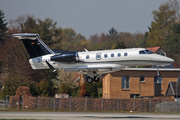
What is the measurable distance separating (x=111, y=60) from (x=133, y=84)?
24131 mm

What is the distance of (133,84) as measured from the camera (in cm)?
5697

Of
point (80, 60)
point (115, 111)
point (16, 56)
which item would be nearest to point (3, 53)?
point (16, 56)

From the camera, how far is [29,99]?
154 ft

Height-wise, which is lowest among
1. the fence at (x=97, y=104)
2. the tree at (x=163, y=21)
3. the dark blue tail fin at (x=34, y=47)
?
the fence at (x=97, y=104)

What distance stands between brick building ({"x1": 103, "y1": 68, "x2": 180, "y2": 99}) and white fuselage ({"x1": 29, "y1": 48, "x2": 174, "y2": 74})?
2176 cm

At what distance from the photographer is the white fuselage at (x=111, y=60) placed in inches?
1324

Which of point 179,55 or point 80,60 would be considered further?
point 179,55

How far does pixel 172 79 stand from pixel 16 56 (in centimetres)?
3304

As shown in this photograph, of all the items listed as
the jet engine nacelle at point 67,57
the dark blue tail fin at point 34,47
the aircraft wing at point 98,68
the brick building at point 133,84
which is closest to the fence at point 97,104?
the brick building at point 133,84

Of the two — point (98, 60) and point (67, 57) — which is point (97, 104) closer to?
point (98, 60)

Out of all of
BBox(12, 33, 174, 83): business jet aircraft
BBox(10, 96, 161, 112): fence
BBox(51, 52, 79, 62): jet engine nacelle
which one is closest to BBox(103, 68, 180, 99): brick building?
BBox(10, 96, 161, 112): fence

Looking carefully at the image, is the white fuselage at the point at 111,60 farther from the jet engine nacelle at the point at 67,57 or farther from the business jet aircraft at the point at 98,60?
the jet engine nacelle at the point at 67,57

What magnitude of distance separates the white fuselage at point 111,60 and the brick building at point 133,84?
21.8 meters

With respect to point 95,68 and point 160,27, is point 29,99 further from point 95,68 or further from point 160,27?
point 160,27
